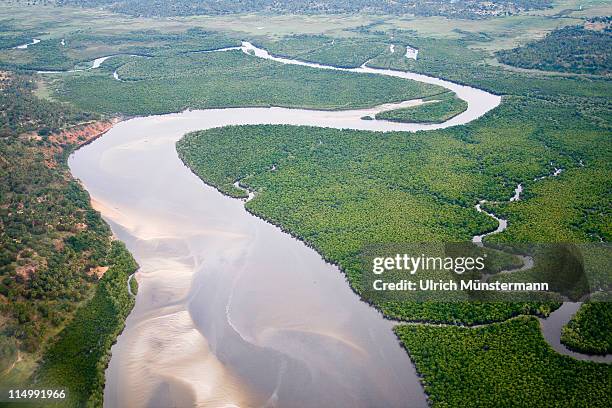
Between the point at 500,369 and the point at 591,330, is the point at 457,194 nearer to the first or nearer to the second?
the point at 591,330

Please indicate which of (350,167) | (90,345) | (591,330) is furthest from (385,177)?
(90,345)

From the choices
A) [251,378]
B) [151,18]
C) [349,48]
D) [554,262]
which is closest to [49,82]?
[349,48]

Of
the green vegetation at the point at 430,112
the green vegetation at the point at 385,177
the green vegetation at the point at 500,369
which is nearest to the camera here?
the green vegetation at the point at 500,369

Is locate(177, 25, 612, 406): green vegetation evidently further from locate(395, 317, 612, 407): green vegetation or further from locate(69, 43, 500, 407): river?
locate(69, 43, 500, 407): river

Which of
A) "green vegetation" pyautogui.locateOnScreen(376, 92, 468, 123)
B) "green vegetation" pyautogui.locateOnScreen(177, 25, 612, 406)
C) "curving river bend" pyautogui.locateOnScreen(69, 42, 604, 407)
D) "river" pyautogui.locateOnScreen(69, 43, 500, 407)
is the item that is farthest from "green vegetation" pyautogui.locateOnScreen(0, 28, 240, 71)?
"river" pyautogui.locateOnScreen(69, 43, 500, 407)

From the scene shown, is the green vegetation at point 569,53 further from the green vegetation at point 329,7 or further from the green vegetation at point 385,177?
the green vegetation at point 329,7

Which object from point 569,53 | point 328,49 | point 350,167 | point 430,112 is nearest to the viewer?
point 350,167

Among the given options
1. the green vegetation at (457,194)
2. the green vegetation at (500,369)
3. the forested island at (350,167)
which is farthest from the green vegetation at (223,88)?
the green vegetation at (500,369)
